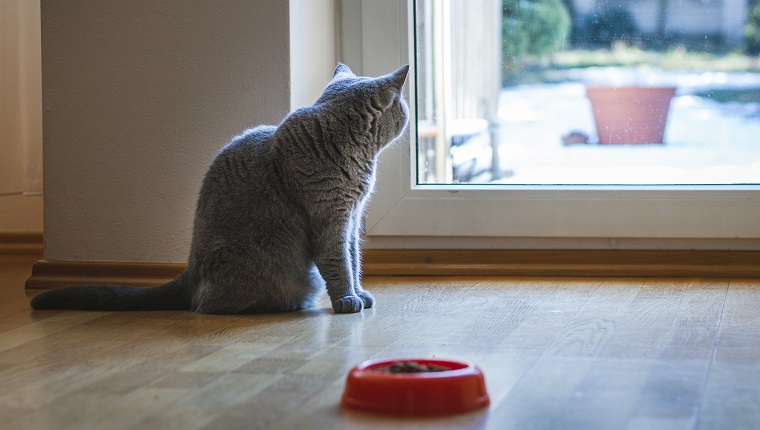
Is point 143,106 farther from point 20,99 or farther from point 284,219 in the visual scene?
point 20,99

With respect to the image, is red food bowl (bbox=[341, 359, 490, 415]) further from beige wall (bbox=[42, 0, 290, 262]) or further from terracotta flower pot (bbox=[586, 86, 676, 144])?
terracotta flower pot (bbox=[586, 86, 676, 144])

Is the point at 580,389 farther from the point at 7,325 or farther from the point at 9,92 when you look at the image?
the point at 9,92

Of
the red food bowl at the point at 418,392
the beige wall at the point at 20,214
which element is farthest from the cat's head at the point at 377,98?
the beige wall at the point at 20,214

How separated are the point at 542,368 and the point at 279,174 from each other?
2.56ft

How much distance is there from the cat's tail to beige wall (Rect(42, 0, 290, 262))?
1.20 ft

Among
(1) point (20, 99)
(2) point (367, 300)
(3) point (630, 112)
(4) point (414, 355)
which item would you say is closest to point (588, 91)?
(3) point (630, 112)

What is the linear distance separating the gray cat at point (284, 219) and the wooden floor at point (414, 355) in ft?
0.18

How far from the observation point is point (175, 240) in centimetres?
241

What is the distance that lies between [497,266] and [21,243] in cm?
161

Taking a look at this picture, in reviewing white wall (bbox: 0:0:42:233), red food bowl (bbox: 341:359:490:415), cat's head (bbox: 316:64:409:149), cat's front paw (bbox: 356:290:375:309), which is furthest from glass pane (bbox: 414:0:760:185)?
red food bowl (bbox: 341:359:490:415)

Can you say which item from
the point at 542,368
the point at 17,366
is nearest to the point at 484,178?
the point at 542,368

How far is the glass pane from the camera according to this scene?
8.11 feet

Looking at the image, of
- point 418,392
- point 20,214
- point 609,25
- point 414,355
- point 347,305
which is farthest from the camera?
point 20,214

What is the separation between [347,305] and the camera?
6.46 feet
